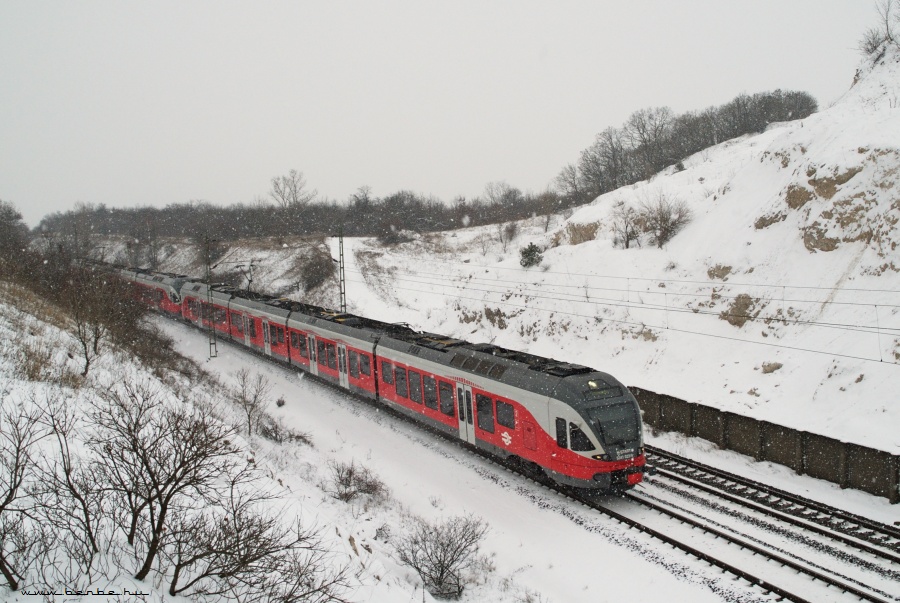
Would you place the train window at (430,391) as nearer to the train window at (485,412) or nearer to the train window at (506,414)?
the train window at (485,412)

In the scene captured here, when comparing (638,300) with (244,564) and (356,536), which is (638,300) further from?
(244,564)

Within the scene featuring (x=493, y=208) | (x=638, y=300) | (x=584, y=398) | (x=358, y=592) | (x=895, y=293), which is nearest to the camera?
(x=358, y=592)

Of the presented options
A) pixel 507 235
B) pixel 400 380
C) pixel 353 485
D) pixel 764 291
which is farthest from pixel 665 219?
pixel 507 235

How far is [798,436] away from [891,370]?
163 inches

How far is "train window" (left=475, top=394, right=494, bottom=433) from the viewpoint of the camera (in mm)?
16172

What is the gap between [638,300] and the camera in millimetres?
27859

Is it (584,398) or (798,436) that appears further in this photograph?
(798,436)

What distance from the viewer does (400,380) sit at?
20.3m

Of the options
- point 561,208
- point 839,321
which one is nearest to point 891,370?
point 839,321

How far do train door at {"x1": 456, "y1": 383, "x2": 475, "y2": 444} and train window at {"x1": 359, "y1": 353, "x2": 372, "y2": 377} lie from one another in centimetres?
583

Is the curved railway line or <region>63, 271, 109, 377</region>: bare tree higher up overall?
<region>63, 271, 109, 377</region>: bare tree

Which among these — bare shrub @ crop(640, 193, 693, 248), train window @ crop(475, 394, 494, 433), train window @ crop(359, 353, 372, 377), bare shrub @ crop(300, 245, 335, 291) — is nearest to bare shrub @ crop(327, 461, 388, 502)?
train window @ crop(475, 394, 494, 433)

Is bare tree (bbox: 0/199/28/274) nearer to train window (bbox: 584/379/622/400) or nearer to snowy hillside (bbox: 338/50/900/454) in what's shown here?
snowy hillside (bbox: 338/50/900/454)

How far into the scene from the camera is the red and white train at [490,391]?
44.7ft
